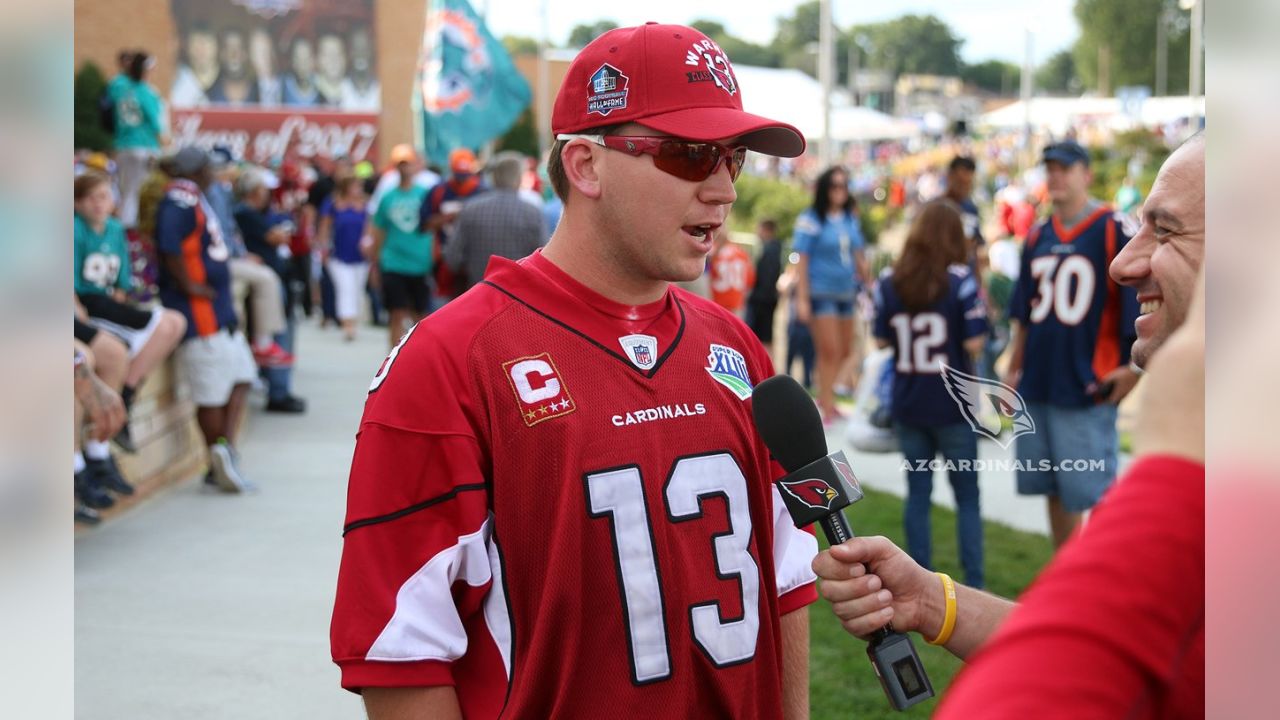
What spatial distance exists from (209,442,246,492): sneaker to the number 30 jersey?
5.42 metres

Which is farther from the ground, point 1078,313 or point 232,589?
point 1078,313

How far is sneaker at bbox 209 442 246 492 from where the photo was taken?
9.14 metres

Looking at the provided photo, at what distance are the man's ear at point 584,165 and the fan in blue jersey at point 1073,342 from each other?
4.50m

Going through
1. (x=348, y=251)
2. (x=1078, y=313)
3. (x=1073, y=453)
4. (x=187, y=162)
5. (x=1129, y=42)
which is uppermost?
(x=1129, y=42)

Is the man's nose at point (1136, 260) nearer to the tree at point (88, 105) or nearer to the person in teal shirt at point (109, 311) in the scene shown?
the person in teal shirt at point (109, 311)

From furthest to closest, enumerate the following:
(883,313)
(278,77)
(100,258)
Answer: (278,77) < (100,258) < (883,313)

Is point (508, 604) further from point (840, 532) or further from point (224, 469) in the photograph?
point (224, 469)

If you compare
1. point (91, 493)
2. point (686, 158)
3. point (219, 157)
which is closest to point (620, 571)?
point (686, 158)

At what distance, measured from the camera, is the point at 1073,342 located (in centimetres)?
653

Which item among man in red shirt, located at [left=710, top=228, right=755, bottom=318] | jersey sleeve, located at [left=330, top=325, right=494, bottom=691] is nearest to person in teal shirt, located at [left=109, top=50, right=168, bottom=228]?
man in red shirt, located at [left=710, top=228, right=755, bottom=318]

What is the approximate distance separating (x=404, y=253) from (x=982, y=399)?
7453 millimetres

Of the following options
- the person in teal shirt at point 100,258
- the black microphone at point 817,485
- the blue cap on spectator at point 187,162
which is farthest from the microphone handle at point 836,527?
the blue cap on spectator at point 187,162
